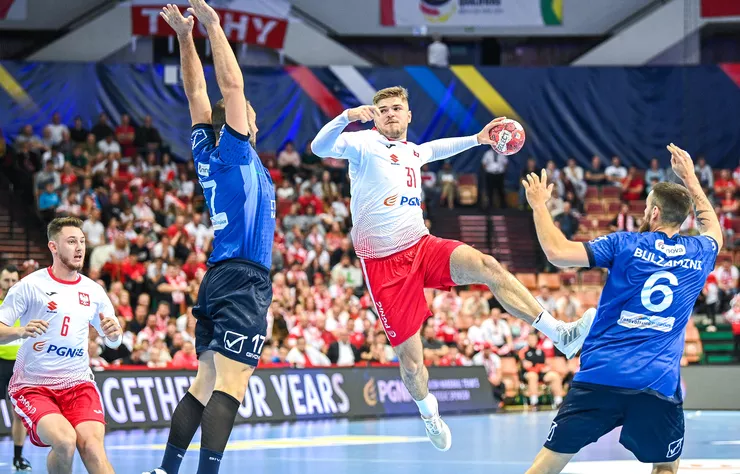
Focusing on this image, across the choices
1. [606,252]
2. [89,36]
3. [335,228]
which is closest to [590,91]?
[335,228]

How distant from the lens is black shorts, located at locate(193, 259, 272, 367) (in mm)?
7395

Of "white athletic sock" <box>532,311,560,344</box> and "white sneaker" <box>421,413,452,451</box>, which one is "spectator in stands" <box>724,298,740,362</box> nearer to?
"white sneaker" <box>421,413,452,451</box>

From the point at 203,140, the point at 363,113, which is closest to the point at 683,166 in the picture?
the point at 363,113

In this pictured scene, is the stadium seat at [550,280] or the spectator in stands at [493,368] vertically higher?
the stadium seat at [550,280]

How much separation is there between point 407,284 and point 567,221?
20.9m

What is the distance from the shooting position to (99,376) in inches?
674

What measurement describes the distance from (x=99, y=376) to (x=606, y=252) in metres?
11.6

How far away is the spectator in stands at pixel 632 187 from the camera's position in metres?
32.5

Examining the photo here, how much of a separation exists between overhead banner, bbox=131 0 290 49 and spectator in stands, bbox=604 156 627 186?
11.0 meters

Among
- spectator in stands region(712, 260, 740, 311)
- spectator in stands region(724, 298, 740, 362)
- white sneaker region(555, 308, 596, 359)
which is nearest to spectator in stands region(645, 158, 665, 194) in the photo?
spectator in stands region(712, 260, 740, 311)

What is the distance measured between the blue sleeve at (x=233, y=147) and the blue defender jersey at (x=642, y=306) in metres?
2.43

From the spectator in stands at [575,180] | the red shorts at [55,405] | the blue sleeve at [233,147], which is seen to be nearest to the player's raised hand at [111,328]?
the red shorts at [55,405]

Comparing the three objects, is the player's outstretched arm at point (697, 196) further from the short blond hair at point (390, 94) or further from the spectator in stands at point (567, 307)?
the spectator in stands at point (567, 307)

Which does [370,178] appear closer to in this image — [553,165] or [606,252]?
[606,252]
